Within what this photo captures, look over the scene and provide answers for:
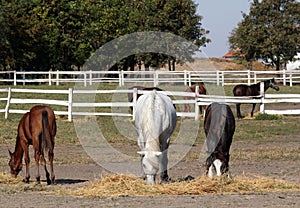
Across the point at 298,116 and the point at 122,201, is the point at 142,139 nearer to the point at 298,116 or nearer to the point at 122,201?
the point at 122,201

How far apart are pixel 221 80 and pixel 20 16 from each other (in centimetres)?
1899

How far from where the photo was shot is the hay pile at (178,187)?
405 inches

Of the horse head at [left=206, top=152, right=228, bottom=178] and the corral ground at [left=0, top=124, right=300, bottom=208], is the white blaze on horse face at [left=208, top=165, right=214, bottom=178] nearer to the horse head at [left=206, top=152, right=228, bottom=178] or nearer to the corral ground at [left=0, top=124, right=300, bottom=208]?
the horse head at [left=206, top=152, right=228, bottom=178]

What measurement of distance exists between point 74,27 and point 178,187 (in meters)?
47.1

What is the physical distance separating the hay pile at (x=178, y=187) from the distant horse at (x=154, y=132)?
27cm

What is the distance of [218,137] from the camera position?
11.6m

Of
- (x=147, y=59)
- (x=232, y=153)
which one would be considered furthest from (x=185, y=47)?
(x=232, y=153)

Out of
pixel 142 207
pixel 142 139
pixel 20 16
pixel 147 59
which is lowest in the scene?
pixel 142 207

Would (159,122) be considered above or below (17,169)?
above

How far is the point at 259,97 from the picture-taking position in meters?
26.4

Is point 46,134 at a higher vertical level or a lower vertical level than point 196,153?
higher

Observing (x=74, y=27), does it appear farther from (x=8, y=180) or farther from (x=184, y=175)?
(x=8, y=180)

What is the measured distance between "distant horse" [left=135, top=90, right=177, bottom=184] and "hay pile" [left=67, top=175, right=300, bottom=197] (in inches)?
10.6

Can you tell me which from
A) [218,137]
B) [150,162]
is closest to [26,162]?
[150,162]
